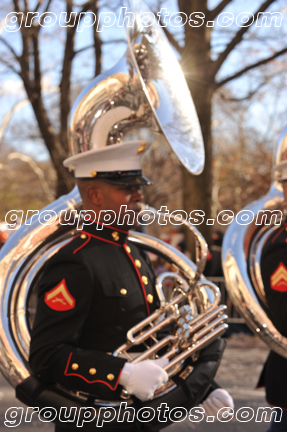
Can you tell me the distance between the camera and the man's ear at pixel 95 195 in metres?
2.35


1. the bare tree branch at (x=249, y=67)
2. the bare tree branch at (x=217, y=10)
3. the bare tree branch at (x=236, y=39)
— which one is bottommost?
the bare tree branch at (x=249, y=67)

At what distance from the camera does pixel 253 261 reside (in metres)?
3.22

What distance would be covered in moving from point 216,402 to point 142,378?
50 centimetres

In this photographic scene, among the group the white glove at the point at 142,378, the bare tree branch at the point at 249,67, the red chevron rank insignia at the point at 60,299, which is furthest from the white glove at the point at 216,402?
the bare tree branch at the point at 249,67

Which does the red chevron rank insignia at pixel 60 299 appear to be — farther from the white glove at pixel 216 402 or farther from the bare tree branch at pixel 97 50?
the bare tree branch at pixel 97 50

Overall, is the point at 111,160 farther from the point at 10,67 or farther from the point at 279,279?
the point at 10,67

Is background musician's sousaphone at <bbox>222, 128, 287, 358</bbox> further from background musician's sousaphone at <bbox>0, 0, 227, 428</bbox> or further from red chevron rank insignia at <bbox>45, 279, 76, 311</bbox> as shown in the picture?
red chevron rank insignia at <bbox>45, 279, 76, 311</bbox>

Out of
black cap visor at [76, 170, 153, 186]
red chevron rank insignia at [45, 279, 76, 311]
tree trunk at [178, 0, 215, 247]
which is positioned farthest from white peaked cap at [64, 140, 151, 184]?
tree trunk at [178, 0, 215, 247]

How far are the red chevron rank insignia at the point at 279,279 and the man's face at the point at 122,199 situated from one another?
793 mm

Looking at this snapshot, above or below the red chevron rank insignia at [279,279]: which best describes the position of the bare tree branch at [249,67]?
above

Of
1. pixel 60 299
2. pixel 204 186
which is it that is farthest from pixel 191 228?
pixel 204 186

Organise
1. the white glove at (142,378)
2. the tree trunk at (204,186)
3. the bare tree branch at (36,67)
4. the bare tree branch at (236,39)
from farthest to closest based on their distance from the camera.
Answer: the bare tree branch at (36,67), the tree trunk at (204,186), the bare tree branch at (236,39), the white glove at (142,378)

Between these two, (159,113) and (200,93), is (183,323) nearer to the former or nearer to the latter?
(159,113)

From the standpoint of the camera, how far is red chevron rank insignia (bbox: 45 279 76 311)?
6.93ft
